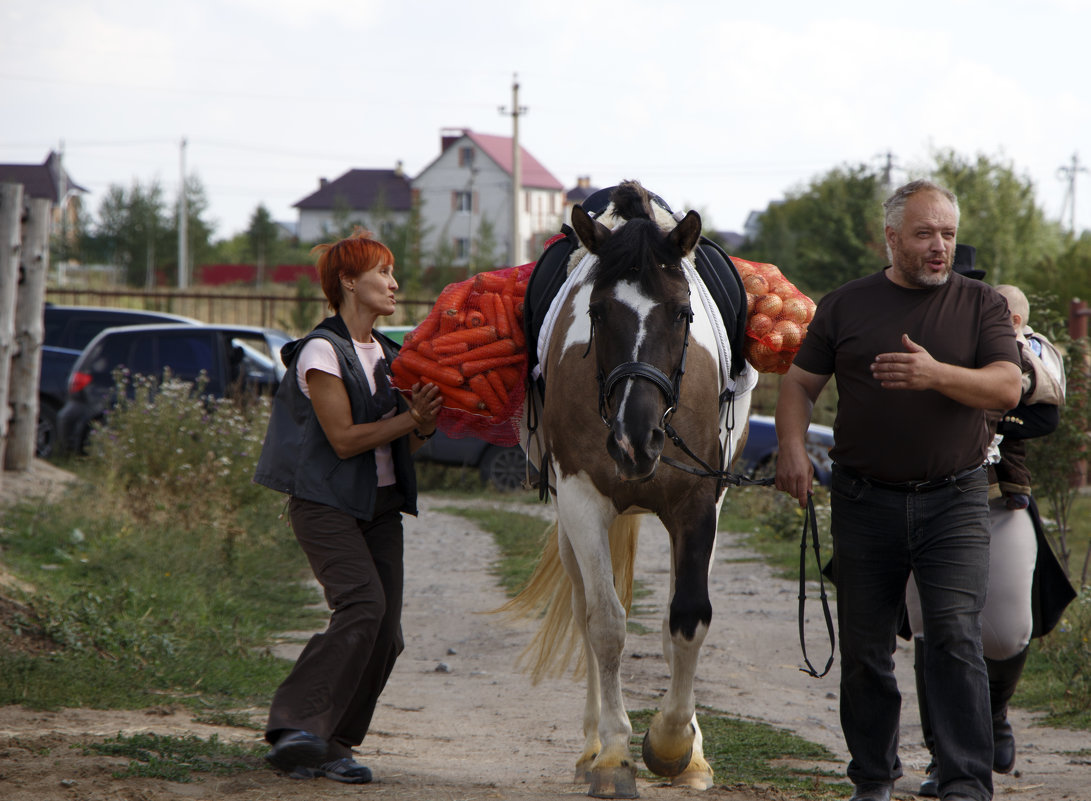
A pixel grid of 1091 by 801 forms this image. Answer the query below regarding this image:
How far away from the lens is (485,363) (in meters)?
4.34

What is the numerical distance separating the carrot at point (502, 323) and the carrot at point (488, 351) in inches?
1.2

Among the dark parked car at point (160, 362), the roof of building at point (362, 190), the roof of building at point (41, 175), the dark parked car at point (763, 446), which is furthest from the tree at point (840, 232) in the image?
the roof of building at point (362, 190)

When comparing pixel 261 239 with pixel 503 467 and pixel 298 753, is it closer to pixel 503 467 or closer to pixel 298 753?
pixel 503 467

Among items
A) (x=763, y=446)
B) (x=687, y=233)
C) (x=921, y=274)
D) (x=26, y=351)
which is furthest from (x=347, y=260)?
(x=763, y=446)

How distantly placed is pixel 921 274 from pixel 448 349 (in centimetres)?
176

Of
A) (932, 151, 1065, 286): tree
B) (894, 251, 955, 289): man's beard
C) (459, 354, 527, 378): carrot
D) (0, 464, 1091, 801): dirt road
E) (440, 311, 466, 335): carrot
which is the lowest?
(0, 464, 1091, 801): dirt road

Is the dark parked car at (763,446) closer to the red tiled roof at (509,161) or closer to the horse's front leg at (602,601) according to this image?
the horse's front leg at (602,601)

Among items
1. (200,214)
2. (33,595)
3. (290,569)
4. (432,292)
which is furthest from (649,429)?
(200,214)

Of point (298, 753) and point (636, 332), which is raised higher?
point (636, 332)

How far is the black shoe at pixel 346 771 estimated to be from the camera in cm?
377

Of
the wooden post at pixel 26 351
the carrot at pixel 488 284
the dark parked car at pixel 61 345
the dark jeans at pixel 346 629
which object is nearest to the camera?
the dark jeans at pixel 346 629

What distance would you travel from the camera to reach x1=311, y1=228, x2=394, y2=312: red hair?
4.18 metres

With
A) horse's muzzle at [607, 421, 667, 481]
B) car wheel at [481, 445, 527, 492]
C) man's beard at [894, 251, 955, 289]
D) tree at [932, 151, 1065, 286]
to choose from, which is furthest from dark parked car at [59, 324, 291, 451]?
tree at [932, 151, 1065, 286]

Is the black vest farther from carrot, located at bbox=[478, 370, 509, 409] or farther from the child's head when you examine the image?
the child's head
